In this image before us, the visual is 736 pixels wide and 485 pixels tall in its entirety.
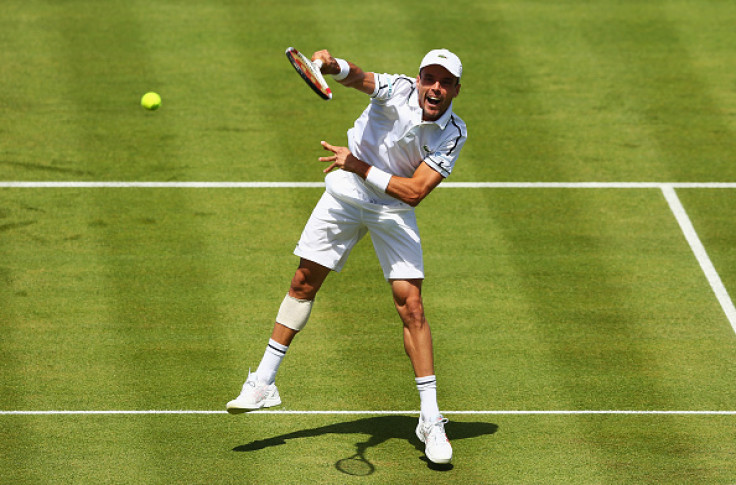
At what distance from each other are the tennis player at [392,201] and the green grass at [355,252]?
1.63 feet

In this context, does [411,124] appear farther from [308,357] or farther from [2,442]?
[2,442]

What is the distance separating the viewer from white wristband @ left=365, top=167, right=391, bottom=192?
8.07 meters

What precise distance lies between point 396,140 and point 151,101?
18.0 ft

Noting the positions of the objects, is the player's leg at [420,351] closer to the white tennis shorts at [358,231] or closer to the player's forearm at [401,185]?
the white tennis shorts at [358,231]

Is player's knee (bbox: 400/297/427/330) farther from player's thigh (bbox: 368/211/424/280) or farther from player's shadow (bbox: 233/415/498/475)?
player's shadow (bbox: 233/415/498/475)

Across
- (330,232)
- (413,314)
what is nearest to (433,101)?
(330,232)

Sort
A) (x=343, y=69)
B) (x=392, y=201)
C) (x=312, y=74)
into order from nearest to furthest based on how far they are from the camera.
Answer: (x=312, y=74)
(x=343, y=69)
(x=392, y=201)

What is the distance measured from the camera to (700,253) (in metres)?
11.7

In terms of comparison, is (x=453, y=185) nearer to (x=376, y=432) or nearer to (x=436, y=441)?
(x=376, y=432)

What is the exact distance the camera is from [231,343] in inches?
391

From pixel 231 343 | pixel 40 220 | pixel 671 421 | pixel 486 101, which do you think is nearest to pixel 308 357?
pixel 231 343

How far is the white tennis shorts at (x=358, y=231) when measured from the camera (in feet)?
27.4

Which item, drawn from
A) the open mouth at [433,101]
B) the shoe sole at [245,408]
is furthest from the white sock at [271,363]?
the open mouth at [433,101]

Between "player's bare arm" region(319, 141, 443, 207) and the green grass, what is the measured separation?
1.67 m
